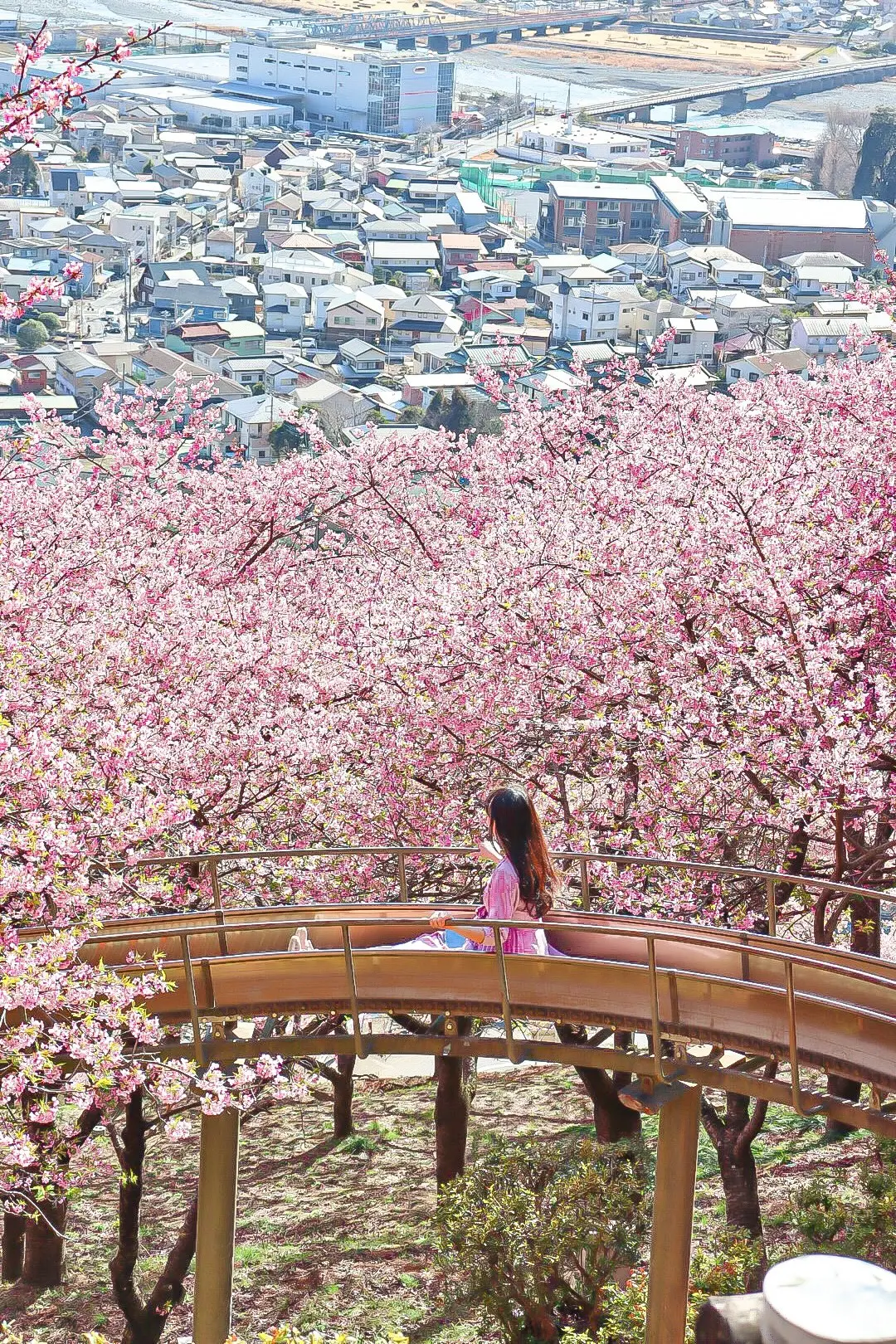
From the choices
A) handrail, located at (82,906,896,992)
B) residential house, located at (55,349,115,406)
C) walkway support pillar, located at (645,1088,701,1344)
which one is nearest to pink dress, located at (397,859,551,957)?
handrail, located at (82,906,896,992)

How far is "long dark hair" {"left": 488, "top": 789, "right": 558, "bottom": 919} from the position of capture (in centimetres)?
691

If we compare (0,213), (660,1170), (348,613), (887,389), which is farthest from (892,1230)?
(0,213)

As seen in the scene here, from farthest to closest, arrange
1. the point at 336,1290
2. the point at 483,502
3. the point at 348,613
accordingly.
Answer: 1. the point at 483,502
2. the point at 348,613
3. the point at 336,1290

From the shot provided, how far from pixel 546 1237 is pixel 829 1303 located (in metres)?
4.25

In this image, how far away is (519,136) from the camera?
529 feet

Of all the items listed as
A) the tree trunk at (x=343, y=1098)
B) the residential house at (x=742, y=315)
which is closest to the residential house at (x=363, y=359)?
the residential house at (x=742, y=315)

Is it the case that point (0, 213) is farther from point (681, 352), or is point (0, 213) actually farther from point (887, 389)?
point (887, 389)

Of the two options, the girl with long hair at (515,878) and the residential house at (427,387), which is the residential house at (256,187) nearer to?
the residential house at (427,387)

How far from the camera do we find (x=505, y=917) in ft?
23.7

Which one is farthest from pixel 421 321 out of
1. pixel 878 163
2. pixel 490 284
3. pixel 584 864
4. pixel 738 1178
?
A: pixel 584 864

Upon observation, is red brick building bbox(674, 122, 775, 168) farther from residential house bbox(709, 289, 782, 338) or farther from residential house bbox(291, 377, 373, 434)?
residential house bbox(291, 377, 373, 434)

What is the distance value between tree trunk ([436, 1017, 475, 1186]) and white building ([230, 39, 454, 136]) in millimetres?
173726

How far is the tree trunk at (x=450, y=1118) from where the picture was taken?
10727 mm

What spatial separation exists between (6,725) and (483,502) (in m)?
9.99
